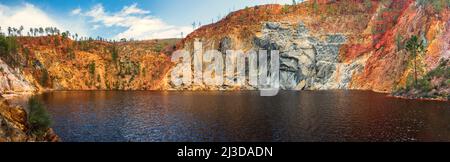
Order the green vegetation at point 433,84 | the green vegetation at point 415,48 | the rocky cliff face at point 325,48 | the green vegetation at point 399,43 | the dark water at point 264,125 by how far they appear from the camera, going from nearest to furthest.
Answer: the dark water at point 264,125, the green vegetation at point 433,84, the green vegetation at point 415,48, the green vegetation at point 399,43, the rocky cliff face at point 325,48

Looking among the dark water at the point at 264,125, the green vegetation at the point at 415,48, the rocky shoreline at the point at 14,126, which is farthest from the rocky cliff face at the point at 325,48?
the rocky shoreline at the point at 14,126

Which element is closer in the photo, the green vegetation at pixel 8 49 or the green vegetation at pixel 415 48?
the green vegetation at pixel 415 48

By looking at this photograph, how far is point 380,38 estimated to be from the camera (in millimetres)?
A: 172625

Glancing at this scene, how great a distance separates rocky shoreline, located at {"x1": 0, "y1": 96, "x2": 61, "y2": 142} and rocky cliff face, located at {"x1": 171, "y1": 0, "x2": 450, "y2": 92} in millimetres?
136099

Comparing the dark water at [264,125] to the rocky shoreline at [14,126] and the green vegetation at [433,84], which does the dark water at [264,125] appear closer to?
the rocky shoreline at [14,126]

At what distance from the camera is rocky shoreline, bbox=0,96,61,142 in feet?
107

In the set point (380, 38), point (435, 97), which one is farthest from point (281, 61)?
point (435, 97)

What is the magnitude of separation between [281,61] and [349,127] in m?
128

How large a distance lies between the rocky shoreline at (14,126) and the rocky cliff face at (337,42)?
5358 inches

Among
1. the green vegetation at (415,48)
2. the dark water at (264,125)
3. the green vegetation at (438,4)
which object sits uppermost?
the green vegetation at (438,4)

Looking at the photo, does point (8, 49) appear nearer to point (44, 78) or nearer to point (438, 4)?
point (44, 78)

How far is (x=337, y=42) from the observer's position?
18225 centimetres

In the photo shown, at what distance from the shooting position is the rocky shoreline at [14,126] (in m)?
32.5
